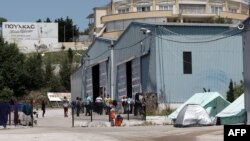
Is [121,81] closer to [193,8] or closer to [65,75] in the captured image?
[65,75]

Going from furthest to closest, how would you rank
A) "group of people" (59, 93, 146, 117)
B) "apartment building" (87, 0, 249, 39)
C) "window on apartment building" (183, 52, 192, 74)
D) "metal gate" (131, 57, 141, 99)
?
"apartment building" (87, 0, 249, 39) → "metal gate" (131, 57, 141, 99) → "window on apartment building" (183, 52, 192, 74) → "group of people" (59, 93, 146, 117)

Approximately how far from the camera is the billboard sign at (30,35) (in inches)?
4985

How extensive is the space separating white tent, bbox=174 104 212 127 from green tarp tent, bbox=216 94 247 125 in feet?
2.40

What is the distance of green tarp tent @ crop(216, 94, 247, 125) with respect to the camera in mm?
28859

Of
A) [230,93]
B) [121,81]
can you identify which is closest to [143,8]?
[121,81]

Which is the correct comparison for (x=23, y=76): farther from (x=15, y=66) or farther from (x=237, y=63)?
(x=237, y=63)

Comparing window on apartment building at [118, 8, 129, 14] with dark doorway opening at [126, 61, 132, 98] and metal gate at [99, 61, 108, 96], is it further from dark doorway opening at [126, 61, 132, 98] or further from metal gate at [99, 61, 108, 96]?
dark doorway opening at [126, 61, 132, 98]

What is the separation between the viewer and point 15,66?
84625 millimetres

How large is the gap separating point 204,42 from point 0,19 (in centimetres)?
14126

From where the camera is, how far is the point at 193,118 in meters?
30.1

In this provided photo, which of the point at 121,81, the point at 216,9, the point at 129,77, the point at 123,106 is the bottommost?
the point at 123,106

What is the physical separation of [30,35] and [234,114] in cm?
10206

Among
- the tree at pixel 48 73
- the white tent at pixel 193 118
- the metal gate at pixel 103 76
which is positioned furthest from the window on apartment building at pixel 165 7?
the white tent at pixel 193 118

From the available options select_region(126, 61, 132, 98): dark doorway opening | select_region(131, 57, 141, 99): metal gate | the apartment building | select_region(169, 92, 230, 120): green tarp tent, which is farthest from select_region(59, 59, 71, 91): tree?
select_region(169, 92, 230, 120): green tarp tent
